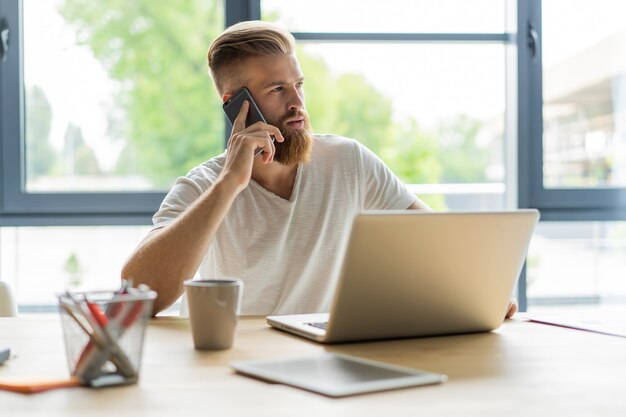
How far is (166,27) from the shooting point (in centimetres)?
309

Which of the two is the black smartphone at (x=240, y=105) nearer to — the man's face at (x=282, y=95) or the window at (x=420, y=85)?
the man's face at (x=282, y=95)

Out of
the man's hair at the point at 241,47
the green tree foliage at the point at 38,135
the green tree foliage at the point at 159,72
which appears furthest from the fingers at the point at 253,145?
the green tree foliage at the point at 38,135

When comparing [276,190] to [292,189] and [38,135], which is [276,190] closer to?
[292,189]

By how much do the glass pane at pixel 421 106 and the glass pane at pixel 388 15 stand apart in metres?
0.07

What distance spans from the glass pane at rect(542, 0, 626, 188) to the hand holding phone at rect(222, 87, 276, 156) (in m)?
1.50

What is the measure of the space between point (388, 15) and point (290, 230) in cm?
139

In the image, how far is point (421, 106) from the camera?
3207mm

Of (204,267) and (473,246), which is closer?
(473,246)

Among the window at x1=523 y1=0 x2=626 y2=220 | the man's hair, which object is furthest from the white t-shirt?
the window at x1=523 y1=0 x2=626 y2=220

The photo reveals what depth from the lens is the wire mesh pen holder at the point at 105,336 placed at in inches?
39.8

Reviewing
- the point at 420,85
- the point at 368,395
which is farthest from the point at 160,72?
the point at 368,395

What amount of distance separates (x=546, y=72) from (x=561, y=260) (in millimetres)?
754

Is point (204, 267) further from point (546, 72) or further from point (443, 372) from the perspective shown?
point (546, 72)

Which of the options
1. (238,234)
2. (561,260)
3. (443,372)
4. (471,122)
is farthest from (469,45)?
(443,372)
